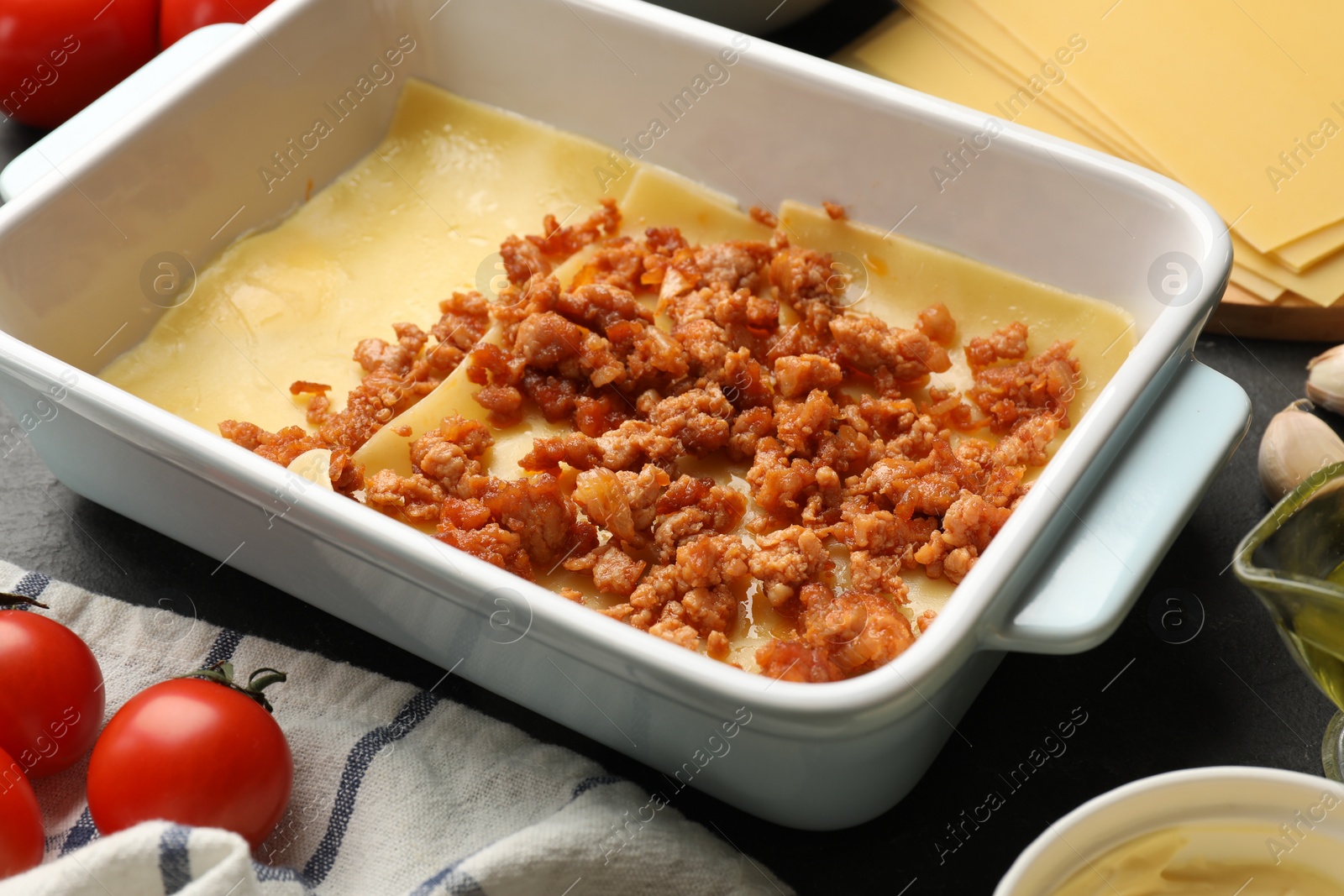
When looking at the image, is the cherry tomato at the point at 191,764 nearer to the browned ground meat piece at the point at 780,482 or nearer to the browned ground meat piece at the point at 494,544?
the browned ground meat piece at the point at 494,544

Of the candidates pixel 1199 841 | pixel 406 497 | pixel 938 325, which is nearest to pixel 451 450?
pixel 406 497

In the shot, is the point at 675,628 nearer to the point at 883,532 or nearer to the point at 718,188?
the point at 883,532

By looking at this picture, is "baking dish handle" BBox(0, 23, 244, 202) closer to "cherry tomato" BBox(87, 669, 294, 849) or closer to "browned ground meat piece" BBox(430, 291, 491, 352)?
"browned ground meat piece" BBox(430, 291, 491, 352)

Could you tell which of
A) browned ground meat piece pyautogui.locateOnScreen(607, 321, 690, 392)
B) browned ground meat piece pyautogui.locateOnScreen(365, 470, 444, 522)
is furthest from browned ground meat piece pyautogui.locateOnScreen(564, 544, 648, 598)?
browned ground meat piece pyautogui.locateOnScreen(607, 321, 690, 392)

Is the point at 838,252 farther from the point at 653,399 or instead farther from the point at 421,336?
the point at 421,336

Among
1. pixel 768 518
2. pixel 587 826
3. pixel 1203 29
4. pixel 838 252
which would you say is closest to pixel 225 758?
pixel 587 826

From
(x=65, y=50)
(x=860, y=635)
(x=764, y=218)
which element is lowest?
(x=860, y=635)
